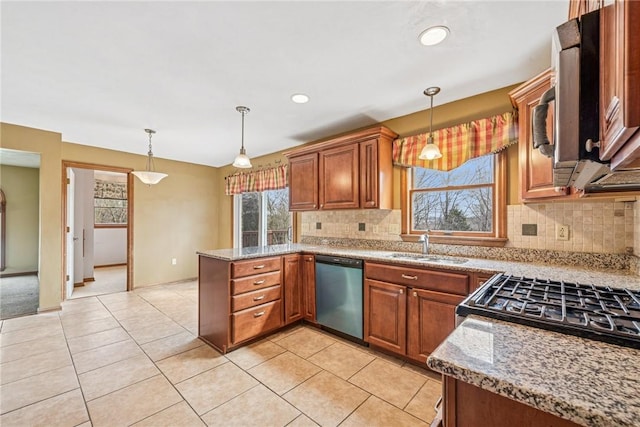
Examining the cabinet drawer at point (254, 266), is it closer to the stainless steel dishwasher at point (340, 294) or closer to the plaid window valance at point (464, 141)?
the stainless steel dishwasher at point (340, 294)

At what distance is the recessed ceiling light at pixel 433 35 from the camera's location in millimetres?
1692

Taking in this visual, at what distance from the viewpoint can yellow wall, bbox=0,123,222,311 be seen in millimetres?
3461

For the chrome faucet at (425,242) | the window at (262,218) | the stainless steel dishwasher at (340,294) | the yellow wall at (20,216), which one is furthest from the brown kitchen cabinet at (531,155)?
the yellow wall at (20,216)

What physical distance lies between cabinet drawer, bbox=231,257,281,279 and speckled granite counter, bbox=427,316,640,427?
6.77 feet

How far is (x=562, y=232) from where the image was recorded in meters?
2.11

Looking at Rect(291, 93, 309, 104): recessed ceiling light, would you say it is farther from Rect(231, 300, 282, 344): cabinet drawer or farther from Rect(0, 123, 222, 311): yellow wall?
Rect(0, 123, 222, 311): yellow wall

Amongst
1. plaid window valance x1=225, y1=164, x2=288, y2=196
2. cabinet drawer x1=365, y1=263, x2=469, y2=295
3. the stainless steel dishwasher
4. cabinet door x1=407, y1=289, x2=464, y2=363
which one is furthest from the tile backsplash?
plaid window valance x1=225, y1=164, x2=288, y2=196

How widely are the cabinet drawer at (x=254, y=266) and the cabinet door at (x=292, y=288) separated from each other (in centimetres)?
14

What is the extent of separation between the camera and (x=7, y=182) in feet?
17.6

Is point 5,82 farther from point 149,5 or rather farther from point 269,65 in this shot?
point 269,65

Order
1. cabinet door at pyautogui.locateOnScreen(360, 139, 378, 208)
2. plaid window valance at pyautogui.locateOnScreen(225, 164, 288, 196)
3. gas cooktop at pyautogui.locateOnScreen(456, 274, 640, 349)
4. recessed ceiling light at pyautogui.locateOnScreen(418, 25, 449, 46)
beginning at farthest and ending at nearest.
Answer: plaid window valance at pyautogui.locateOnScreen(225, 164, 288, 196) < cabinet door at pyautogui.locateOnScreen(360, 139, 378, 208) < recessed ceiling light at pyautogui.locateOnScreen(418, 25, 449, 46) < gas cooktop at pyautogui.locateOnScreen(456, 274, 640, 349)

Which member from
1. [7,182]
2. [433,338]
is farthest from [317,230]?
[7,182]

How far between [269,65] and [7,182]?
668 cm

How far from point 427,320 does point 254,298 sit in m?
1.59
